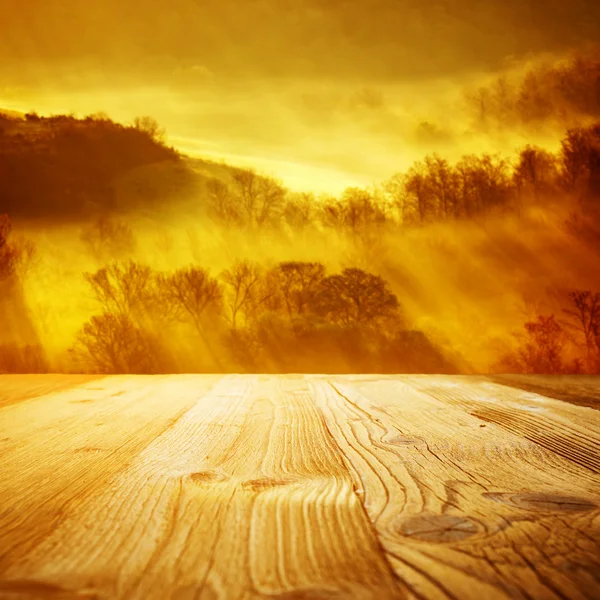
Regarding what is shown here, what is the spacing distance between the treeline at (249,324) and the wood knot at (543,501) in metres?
3.39

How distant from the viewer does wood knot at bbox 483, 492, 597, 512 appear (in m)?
0.53

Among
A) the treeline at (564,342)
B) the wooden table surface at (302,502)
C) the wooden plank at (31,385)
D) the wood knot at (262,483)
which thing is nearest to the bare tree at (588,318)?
the treeline at (564,342)

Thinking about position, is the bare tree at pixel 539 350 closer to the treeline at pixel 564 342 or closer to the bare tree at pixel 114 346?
the treeline at pixel 564 342

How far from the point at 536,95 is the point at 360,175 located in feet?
5.28

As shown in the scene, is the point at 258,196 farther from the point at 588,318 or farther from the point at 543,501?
the point at 543,501

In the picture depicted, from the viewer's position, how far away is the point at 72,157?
4.34 meters

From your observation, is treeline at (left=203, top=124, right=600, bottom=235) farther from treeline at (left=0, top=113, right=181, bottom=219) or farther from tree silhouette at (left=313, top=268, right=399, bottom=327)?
treeline at (left=0, top=113, right=181, bottom=219)

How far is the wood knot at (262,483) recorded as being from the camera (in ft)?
1.97

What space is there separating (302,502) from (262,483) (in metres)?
0.08

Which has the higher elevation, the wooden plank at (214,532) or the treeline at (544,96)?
the treeline at (544,96)

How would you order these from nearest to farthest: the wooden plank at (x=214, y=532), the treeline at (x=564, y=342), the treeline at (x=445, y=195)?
the wooden plank at (x=214, y=532) < the treeline at (x=564, y=342) < the treeline at (x=445, y=195)

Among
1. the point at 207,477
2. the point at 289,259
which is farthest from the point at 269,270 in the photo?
the point at 207,477

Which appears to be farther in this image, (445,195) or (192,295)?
(445,195)

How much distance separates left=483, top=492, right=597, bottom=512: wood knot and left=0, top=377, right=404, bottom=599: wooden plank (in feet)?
0.53
